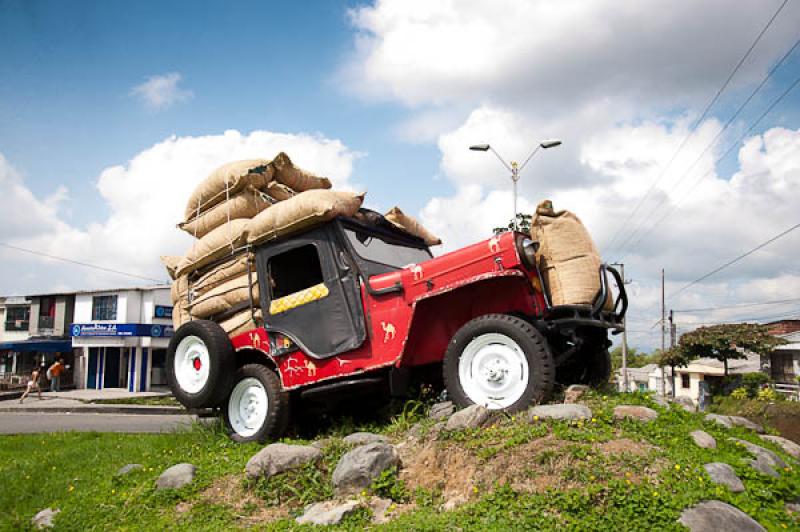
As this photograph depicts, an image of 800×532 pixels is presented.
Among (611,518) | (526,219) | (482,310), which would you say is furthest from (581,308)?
(526,219)

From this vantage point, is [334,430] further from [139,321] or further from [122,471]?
[139,321]

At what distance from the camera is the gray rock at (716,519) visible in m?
4.00

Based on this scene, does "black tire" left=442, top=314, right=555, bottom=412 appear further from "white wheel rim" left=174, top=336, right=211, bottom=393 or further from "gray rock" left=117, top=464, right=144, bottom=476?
"gray rock" left=117, top=464, right=144, bottom=476

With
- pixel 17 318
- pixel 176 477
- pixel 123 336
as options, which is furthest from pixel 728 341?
pixel 17 318

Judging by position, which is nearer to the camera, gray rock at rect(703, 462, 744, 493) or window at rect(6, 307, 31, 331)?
gray rock at rect(703, 462, 744, 493)

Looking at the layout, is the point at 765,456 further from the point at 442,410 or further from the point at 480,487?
the point at 442,410

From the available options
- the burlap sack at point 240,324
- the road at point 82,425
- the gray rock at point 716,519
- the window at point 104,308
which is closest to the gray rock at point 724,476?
the gray rock at point 716,519

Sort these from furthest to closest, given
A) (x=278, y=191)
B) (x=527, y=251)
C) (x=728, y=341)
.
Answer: (x=728, y=341)
(x=278, y=191)
(x=527, y=251)

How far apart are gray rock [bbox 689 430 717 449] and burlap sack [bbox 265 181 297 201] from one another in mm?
5897

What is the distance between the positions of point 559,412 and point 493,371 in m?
0.81

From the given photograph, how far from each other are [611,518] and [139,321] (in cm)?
3343

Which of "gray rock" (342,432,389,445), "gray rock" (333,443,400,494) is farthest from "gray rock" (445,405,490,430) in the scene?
"gray rock" (342,432,389,445)

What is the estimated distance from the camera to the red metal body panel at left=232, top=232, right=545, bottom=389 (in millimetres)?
6344

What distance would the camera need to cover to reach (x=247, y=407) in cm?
798
